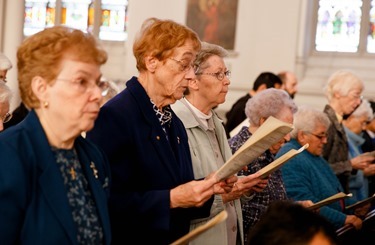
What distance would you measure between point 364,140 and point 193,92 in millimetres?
4231

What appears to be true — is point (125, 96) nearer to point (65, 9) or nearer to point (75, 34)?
point (75, 34)

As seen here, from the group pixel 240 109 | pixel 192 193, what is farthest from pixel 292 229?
pixel 240 109

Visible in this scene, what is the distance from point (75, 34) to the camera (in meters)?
3.25

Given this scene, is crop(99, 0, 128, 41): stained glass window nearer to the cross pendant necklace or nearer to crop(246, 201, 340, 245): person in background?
the cross pendant necklace

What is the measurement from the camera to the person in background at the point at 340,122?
308 inches

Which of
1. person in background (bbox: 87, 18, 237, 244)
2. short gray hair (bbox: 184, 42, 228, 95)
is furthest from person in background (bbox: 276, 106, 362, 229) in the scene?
person in background (bbox: 87, 18, 237, 244)

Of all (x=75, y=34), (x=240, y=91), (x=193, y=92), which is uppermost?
(x=75, y=34)

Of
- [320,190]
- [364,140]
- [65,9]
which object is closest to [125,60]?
[65,9]

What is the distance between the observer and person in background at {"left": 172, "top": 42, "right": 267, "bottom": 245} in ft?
15.9

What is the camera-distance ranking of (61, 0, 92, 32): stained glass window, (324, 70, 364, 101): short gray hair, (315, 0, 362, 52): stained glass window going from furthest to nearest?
1. (61, 0, 92, 32): stained glass window
2. (315, 0, 362, 52): stained glass window
3. (324, 70, 364, 101): short gray hair

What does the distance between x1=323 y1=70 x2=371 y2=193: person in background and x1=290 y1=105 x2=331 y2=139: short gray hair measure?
91 cm

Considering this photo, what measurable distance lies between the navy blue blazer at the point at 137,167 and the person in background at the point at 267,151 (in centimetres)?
140

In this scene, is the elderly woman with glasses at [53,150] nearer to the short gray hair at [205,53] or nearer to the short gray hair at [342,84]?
the short gray hair at [205,53]

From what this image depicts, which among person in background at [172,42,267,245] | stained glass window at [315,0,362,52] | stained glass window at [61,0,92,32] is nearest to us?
person in background at [172,42,267,245]
